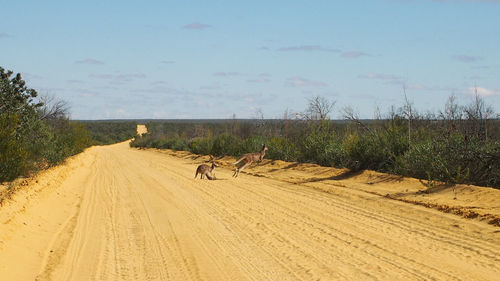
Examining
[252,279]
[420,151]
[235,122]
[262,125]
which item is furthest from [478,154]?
[235,122]

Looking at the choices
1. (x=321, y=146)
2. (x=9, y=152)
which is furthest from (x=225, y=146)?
(x=9, y=152)

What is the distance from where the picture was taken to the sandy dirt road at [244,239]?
8031 millimetres

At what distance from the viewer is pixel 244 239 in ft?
34.0

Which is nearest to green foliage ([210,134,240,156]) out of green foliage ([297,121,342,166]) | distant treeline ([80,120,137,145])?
green foliage ([297,121,342,166])

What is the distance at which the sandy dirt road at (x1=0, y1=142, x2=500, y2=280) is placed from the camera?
316 inches

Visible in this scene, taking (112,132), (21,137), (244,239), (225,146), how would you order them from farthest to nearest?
(112,132) < (225,146) < (21,137) < (244,239)

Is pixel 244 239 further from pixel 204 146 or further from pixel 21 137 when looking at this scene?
pixel 204 146

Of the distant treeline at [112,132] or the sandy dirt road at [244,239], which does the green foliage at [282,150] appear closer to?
the sandy dirt road at [244,239]

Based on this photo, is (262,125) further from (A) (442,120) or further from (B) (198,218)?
(B) (198,218)

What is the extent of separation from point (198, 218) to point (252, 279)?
555 cm

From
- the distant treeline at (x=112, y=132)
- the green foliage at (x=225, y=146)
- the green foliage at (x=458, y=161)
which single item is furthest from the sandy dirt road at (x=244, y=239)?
the distant treeline at (x=112, y=132)

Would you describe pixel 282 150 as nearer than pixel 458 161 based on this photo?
No

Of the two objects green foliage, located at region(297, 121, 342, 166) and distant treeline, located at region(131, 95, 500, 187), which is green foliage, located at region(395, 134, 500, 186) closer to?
distant treeline, located at region(131, 95, 500, 187)

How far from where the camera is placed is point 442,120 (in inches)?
838
